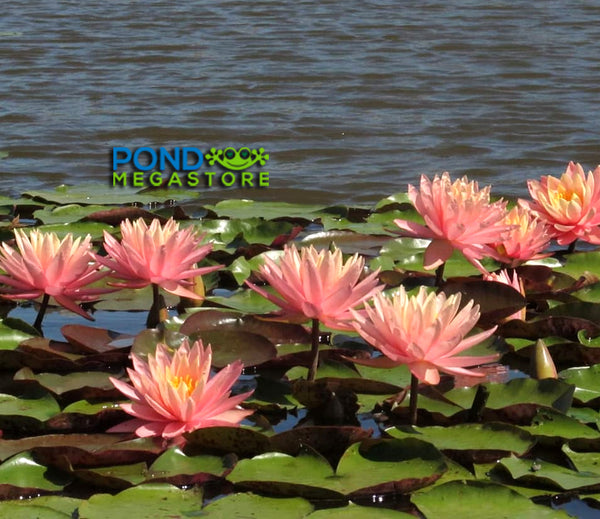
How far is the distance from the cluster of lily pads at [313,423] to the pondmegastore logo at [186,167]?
267cm

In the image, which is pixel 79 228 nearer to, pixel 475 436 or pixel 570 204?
pixel 570 204

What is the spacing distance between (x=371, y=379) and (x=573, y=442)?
1.58 feet

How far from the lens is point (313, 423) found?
2.55 meters

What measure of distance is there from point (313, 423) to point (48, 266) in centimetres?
75

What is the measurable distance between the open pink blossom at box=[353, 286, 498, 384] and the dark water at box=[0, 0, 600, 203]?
3.58m

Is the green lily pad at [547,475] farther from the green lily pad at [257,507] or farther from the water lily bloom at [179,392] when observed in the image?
the water lily bloom at [179,392]

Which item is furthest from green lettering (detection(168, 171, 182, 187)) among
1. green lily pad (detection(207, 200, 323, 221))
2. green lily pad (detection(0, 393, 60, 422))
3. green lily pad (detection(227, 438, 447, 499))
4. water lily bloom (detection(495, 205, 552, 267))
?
green lily pad (detection(227, 438, 447, 499))

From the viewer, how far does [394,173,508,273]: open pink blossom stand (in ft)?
9.37

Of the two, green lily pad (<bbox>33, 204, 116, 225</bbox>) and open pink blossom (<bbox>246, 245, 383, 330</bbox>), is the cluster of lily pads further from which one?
green lily pad (<bbox>33, 204, 116, 225</bbox>)

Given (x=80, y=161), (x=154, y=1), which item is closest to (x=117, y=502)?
(x=80, y=161)

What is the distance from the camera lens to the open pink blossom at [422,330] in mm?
2234

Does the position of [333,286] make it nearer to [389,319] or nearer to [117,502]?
[389,319]

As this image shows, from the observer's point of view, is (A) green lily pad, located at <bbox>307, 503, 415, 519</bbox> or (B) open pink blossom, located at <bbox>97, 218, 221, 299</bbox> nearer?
(A) green lily pad, located at <bbox>307, 503, 415, 519</bbox>

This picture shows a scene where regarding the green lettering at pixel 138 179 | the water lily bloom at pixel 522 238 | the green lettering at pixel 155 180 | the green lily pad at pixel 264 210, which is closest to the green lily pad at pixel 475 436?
the water lily bloom at pixel 522 238
